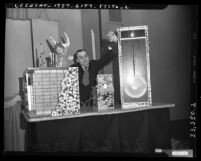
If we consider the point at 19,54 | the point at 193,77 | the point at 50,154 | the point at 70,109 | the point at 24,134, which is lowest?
the point at 50,154

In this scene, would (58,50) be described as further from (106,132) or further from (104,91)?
(106,132)

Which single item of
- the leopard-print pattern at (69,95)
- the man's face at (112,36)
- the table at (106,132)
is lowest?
the table at (106,132)

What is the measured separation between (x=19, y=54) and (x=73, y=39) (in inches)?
12.9

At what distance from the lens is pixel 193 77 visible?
65.4 inches

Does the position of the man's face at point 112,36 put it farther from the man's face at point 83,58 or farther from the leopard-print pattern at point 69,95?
the leopard-print pattern at point 69,95

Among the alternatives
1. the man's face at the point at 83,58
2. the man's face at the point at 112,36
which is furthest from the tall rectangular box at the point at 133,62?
the man's face at the point at 83,58

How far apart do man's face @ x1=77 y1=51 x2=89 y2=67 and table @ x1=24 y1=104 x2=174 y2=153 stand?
1.00 ft

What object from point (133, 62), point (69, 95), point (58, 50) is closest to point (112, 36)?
point (133, 62)

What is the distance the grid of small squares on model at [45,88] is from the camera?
1567 mm

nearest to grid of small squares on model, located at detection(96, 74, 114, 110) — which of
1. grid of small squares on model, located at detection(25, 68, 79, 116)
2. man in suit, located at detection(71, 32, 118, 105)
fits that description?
man in suit, located at detection(71, 32, 118, 105)

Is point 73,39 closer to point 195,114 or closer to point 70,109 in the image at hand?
point 70,109

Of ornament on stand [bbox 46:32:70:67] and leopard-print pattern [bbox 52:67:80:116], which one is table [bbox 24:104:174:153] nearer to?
leopard-print pattern [bbox 52:67:80:116]

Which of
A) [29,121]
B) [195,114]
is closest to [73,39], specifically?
[29,121]

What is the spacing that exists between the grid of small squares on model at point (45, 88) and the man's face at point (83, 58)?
0.09 m
